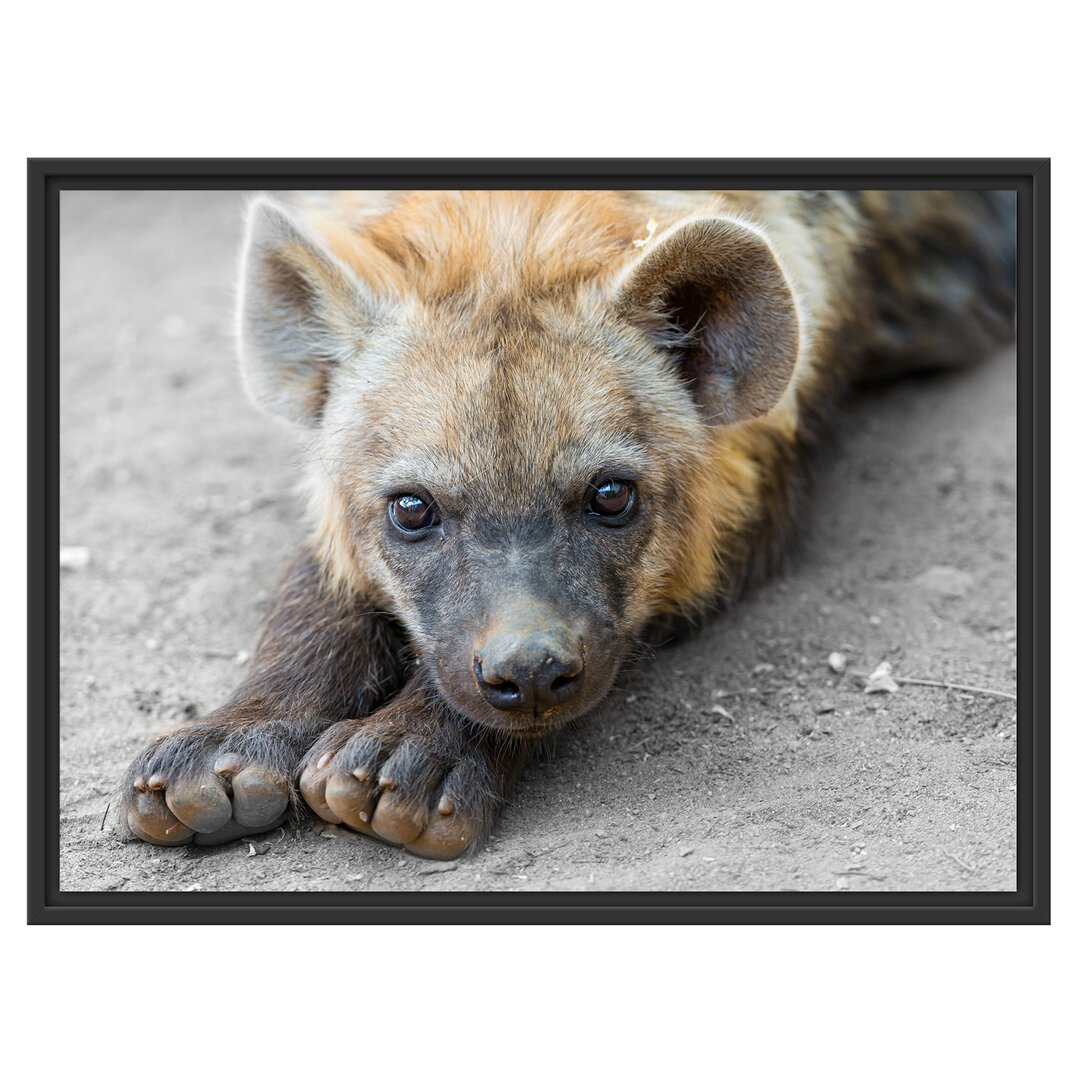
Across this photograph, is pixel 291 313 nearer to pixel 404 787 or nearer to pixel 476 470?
pixel 476 470

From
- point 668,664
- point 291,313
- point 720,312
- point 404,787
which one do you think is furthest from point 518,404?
point 668,664

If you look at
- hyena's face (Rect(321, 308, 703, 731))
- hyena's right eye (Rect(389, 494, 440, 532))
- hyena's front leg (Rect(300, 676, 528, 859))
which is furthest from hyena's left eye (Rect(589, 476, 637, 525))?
hyena's front leg (Rect(300, 676, 528, 859))

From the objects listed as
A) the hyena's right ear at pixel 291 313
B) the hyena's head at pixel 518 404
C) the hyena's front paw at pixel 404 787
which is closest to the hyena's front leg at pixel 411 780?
the hyena's front paw at pixel 404 787

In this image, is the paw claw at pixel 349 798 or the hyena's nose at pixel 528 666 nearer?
the hyena's nose at pixel 528 666

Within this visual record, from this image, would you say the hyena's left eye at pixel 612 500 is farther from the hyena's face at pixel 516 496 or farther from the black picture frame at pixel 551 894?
→ the black picture frame at pixel 551 894

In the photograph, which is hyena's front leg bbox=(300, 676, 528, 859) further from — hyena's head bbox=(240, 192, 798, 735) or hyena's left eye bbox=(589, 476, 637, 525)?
hyena's left eye bbox=(589, 476, 637, 525)
